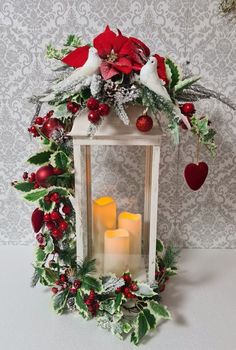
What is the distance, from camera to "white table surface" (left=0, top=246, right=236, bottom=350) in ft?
2.71

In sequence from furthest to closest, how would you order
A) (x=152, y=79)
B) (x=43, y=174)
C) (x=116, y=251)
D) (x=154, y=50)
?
(x=154, y=50) → (x=116, y=251) → (x=43, y=174) → (x=152, y=79)

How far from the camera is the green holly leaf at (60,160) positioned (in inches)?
31.9

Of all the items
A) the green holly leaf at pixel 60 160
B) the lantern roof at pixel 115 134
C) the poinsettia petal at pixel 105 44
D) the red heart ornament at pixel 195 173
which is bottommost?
the red heart ornament at pixel 195 173

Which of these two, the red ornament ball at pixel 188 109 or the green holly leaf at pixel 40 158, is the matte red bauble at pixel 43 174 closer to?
the green holly leaf at pixel 40 158

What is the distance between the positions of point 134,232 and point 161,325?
218 millimetres

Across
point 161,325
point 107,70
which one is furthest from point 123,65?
point 161,325

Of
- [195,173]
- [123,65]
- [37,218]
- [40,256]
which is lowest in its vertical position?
[40,256]

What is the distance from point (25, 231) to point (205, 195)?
0.56m

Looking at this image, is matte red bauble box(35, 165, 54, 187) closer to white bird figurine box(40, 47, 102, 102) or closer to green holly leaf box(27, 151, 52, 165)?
green holly leaf box(27, 151, 52, 165)

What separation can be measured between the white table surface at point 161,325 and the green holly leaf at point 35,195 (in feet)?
0.98

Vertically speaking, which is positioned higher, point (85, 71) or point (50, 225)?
point (85, 71)

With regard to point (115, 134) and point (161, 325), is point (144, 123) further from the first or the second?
point (161, 325)

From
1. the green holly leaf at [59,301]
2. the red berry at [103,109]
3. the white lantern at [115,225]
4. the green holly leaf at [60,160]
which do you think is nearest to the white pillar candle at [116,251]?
the white lantern at [115,225]

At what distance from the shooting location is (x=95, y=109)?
726mm
